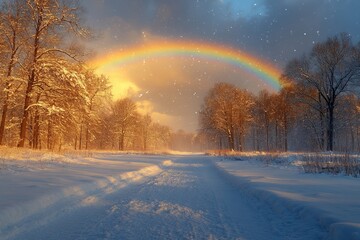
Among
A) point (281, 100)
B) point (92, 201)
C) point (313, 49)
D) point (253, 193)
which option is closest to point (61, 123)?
point (92, 201)

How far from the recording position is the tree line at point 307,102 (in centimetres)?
3097

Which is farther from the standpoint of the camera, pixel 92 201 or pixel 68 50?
pixel 68 50

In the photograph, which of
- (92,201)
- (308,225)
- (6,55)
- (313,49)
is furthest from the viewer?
(313,49)

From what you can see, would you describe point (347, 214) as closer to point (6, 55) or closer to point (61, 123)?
point (61, 123)

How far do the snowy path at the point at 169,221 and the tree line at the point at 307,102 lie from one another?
16.9 meters

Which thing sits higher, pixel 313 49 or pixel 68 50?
pixel 313 49

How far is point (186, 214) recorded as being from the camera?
555 cm

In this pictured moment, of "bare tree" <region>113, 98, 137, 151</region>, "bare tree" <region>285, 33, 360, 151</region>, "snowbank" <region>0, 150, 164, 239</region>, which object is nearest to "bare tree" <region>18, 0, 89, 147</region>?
"snowbank" <region>0, 150, 164, 239</region>

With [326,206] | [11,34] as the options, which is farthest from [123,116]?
[326,206]

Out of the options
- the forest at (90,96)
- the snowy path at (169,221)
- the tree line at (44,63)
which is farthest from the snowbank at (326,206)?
the tree line at (44,63)

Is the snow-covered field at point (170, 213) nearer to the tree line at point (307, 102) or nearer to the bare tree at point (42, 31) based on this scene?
the bare tree at point (42, 31)

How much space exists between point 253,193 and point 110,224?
13.9ft

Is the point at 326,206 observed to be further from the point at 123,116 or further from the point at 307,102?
the point at 123,116

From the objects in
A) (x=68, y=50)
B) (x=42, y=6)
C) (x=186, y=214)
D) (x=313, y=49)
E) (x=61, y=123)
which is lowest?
(x=186, y=214)
